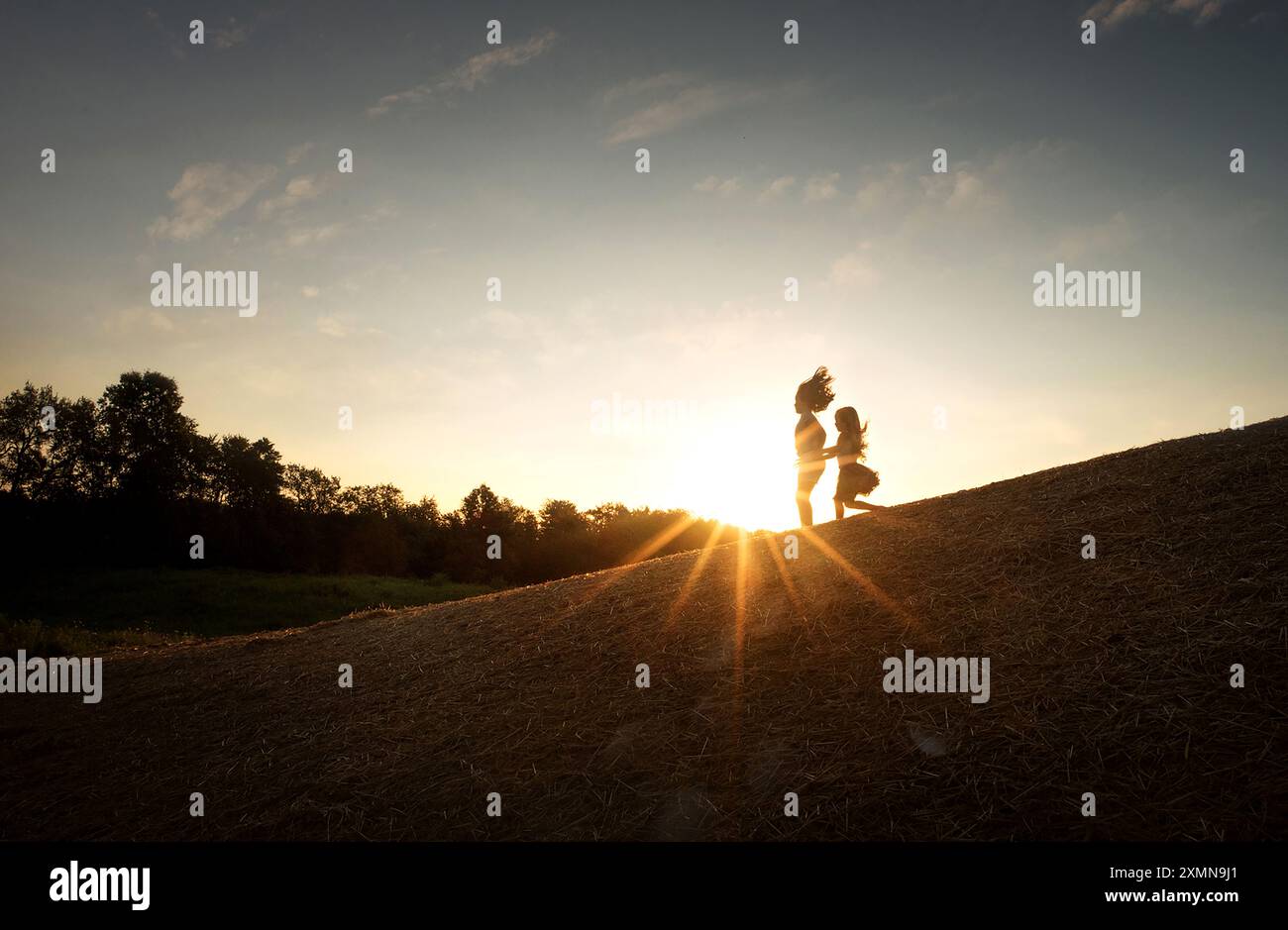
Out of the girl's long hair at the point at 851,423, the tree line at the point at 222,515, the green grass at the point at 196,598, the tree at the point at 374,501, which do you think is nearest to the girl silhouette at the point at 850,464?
the girl's long hair at the point at 851,423

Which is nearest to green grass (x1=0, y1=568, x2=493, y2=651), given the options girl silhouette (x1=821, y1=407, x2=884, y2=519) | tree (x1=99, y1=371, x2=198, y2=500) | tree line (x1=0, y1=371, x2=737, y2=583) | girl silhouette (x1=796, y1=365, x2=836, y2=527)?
tree line (x1=0, y1=371, x2=737, y2=583)

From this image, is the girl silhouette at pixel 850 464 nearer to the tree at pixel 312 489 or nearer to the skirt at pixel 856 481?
the skirt at pixel 856 481

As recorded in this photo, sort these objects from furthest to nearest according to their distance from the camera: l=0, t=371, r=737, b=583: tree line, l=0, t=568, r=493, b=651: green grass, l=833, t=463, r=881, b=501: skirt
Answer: l=0, t=371, r=737, b=583: tree line < l=0, t=568, r=493, b=651: green grass < l=833, t=463, r=881, b=501: skirt

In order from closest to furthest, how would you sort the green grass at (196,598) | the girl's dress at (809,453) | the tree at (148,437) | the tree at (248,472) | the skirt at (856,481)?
1. the skirt at (856,481)
2. the girl's dress at (809,453)
3. the green grass at (196,598)
4. the tree at (148,437)
5. the tree at (248,472)

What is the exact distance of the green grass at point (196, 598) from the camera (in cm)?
2611

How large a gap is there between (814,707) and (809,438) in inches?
285

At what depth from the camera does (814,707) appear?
557 centimetres

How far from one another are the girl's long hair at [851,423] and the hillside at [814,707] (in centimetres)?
252

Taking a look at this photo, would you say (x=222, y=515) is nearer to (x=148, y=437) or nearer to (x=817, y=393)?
(x=148, y=437)

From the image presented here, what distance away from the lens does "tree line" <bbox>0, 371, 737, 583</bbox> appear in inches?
1601

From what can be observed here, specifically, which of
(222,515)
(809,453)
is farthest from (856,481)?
(222,515)

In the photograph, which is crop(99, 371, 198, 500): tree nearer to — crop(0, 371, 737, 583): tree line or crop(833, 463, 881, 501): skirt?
crop(0, 371, 737, 583): tree line
